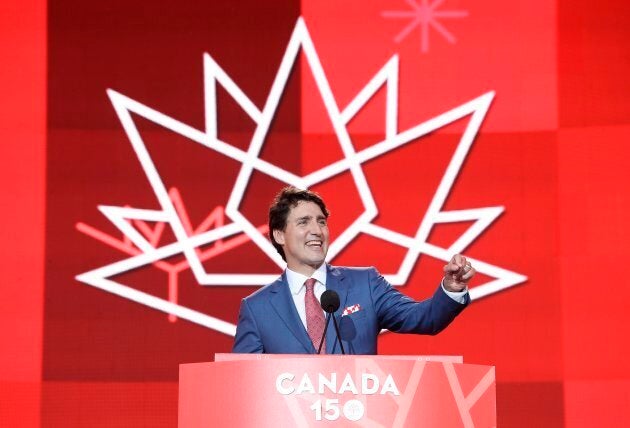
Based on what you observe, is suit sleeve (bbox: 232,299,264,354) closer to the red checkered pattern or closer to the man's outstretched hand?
the red checkered pattern

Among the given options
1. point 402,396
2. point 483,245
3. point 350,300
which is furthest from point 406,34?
point 402,396

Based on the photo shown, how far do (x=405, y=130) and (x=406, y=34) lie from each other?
17.2 inches

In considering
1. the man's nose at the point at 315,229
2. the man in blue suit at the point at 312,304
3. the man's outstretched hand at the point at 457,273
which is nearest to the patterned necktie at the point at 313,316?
the man in blue suit at the point at 312,304

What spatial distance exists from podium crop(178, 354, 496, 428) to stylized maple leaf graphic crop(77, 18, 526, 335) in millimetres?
2243

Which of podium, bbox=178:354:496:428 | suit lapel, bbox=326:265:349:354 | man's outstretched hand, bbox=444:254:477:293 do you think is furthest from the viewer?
suit lapel, bbox=326:265:349:354

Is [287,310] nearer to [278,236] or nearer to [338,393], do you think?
[278,236]

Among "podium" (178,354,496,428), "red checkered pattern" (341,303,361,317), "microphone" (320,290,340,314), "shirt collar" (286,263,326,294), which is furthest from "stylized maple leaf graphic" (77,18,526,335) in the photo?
"podium" (178,354,496,428)

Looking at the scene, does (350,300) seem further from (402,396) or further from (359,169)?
(359,169)

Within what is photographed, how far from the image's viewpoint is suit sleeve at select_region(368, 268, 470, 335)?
288cm

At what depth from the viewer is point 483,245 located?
4520mm

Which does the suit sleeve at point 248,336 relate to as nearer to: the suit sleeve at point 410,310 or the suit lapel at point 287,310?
the suit lapel at point 287,310

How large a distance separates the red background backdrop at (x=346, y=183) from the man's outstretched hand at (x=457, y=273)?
1.71 metres

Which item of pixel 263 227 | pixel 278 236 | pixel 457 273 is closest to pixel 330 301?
pixel 457 273

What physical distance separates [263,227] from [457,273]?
76.4 inches
